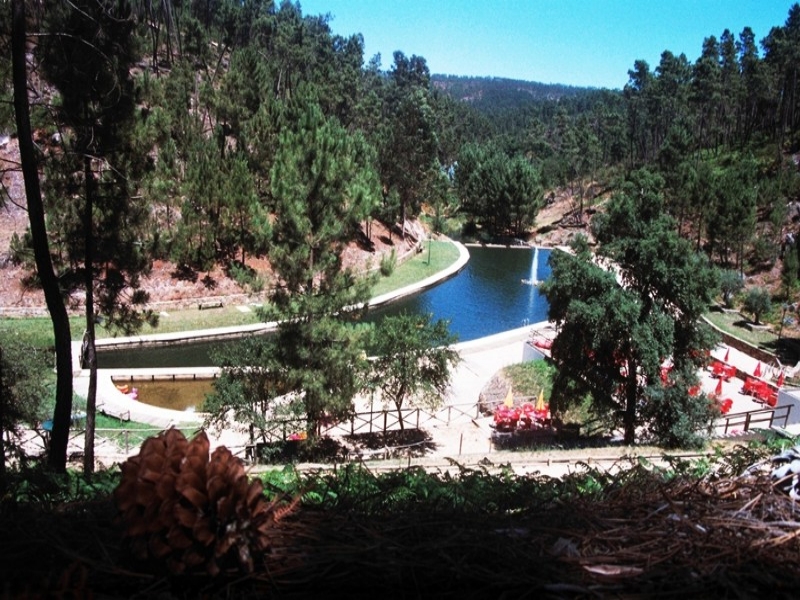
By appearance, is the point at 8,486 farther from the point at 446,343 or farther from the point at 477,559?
the point at 446,343

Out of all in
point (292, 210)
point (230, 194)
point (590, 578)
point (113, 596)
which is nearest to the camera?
point (113, 596)

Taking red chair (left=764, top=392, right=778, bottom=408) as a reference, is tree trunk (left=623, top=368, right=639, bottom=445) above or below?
above

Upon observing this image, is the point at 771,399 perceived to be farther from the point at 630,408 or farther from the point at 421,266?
the point at 421,266

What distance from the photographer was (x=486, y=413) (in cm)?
1758

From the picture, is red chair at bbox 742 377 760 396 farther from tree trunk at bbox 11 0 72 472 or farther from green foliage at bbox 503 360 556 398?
tree trunk at bbox 11 0 72 472

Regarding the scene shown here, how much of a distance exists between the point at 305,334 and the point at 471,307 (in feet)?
69.0

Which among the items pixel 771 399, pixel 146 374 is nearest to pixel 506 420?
pixel 771 399

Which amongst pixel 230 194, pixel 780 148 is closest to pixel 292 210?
pixel 230 194

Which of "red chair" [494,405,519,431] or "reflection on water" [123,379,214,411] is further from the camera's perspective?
"reflection on water" [123,379,214,411]

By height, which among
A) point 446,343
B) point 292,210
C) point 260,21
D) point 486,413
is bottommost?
point 486,413

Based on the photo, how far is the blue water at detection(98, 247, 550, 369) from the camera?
23.0m

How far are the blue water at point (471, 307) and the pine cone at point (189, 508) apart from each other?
18424 millimetres

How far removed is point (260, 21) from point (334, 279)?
58.5 m

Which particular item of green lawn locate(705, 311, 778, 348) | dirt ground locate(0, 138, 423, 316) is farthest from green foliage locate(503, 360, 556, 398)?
green lawn locate(705, 311, 778, 348)
